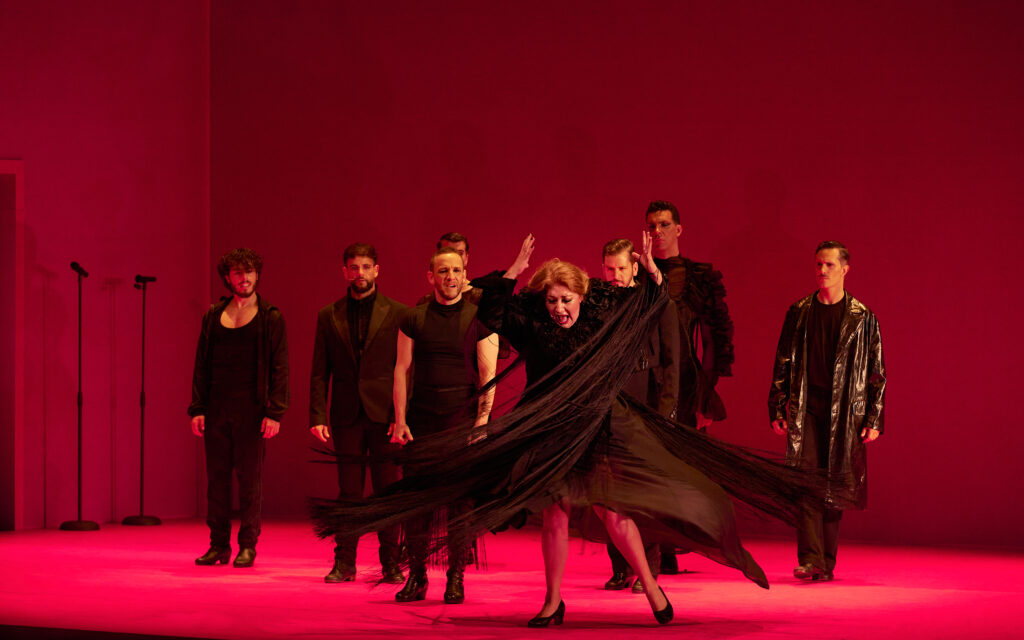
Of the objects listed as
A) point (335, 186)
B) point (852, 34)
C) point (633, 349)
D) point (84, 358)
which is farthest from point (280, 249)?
point (633, 349)

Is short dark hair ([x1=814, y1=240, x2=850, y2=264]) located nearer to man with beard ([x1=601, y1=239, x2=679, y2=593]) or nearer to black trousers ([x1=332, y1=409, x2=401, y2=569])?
man with beard ([x1=601, y1=239, x2=679, y2=593])

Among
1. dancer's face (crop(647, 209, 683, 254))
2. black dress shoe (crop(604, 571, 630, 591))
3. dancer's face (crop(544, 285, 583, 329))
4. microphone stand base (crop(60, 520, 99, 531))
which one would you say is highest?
dancer's face (crop(647, 209, 683, 254))

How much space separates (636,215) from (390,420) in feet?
9.46

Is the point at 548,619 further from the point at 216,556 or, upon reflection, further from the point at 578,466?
the point at 216,556

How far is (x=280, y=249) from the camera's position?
9039mm

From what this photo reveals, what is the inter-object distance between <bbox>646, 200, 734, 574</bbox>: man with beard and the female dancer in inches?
55.8

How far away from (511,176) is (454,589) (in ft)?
12.6

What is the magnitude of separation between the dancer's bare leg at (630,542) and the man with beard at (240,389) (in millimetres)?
2268

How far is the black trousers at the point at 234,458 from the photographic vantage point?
6379mm

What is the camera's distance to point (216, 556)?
650cm

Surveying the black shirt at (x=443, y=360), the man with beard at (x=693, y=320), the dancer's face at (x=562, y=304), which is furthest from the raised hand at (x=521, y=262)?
the man with beard at (x=693, y=320)

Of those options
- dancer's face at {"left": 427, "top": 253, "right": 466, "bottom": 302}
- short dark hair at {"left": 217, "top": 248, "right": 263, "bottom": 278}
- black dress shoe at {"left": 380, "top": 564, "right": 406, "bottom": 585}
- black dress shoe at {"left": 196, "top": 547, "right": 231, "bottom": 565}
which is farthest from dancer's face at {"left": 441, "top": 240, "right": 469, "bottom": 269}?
black dress shoe at {"left": 196, "top": 547, "right": 231, "bottom": 565}

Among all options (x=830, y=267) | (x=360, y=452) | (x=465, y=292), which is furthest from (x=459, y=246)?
(x=830, y=267)

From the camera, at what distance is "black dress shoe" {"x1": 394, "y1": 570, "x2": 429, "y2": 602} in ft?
17.4
